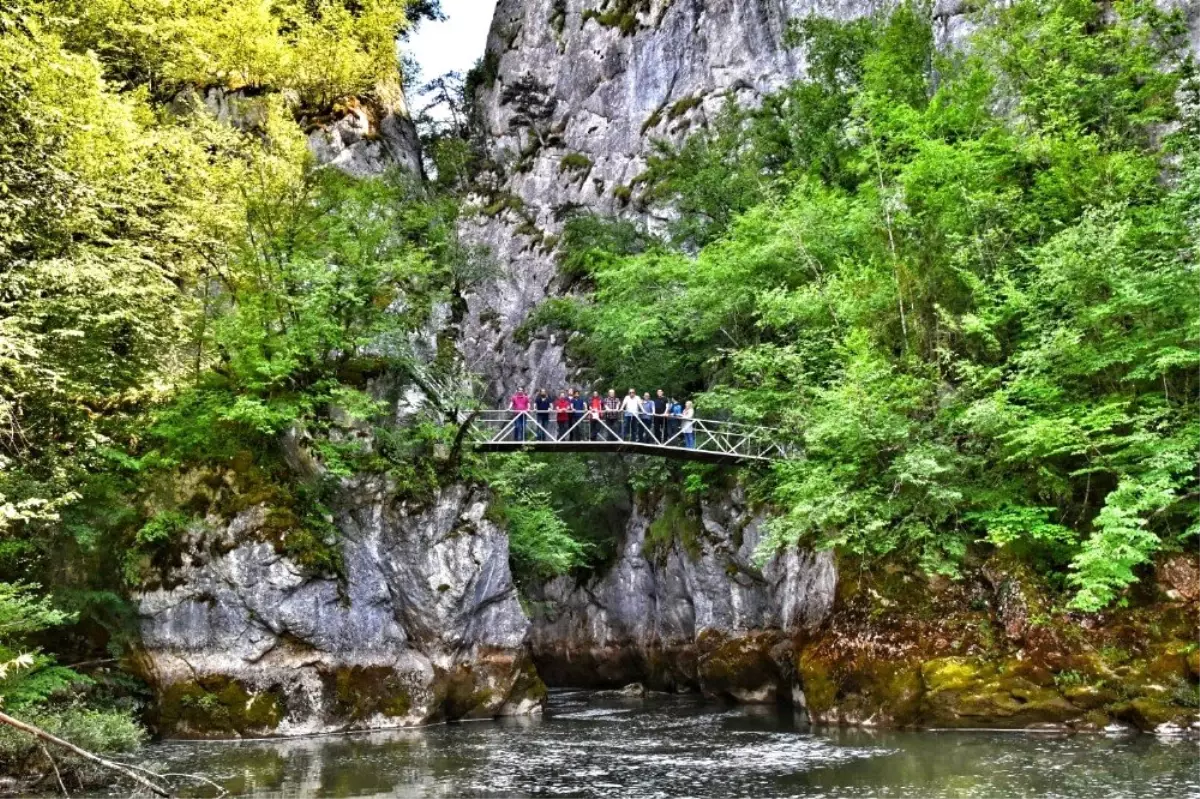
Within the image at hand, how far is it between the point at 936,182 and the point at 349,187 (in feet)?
47.6

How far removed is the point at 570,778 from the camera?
1251 centimetres

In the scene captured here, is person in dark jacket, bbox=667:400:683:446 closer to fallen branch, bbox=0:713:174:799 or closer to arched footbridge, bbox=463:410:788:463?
arched footbridge, bbox=463:410:788:463

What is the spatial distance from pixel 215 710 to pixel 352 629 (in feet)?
9.71

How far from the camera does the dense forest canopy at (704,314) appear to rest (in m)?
14.5

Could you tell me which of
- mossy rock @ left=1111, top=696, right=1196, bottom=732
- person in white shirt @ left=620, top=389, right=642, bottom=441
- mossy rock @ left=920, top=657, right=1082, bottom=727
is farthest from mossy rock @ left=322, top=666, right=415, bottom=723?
mossy rock @ left=1111, top=696, right=1196, bottom=732

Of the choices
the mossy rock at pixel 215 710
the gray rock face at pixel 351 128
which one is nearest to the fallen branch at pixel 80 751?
the mossy rock at pixel 215 710

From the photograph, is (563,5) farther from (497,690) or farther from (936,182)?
(497,690)

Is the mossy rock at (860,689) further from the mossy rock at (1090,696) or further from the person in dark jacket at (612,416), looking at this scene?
the person in dark jacket at (612,416)

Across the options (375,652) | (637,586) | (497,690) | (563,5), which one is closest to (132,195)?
(375,652)

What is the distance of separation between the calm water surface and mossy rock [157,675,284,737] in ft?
2.53

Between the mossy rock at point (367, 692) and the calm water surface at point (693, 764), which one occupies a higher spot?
the mossy rock at point (367, 692)

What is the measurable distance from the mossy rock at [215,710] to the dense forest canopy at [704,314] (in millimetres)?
1010

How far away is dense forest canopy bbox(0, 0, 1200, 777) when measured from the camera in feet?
47.7

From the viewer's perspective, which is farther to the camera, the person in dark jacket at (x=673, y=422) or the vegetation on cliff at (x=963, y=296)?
the person in dark jacket at (x=673, y=422)
